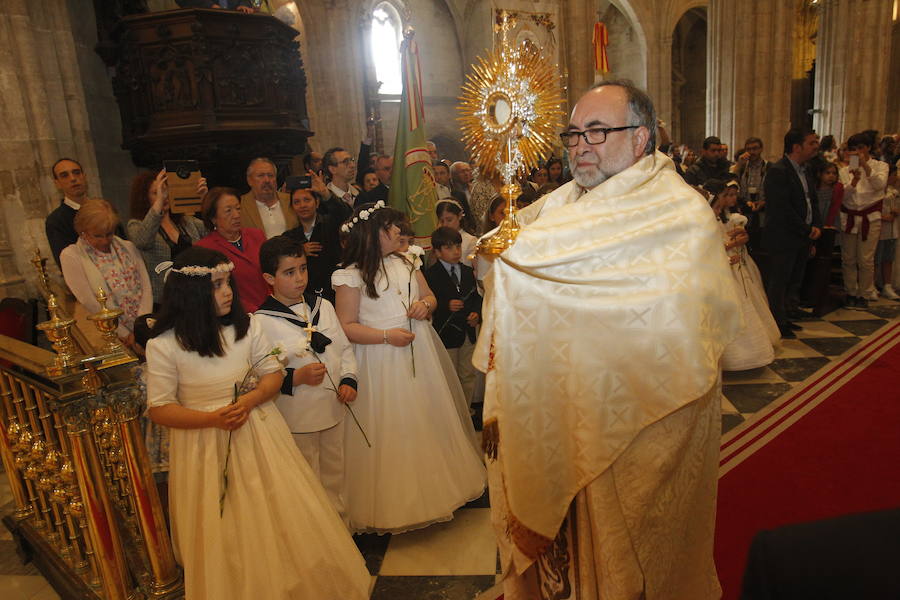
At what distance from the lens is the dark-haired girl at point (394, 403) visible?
9.83 feet

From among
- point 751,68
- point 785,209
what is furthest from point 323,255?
point 751,68

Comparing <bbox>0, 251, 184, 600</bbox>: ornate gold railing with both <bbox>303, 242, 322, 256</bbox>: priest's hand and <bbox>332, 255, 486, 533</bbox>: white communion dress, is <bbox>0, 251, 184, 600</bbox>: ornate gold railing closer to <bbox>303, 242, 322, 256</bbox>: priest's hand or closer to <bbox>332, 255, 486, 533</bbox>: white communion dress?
<bbox>332, 255, 486, 533</bbox>: white communion dress

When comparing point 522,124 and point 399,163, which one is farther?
point 399,163

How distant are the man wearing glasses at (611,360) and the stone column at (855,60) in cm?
1651

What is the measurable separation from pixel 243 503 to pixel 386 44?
629 inches

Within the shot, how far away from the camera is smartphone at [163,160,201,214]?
348 cm

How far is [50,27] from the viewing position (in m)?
5.07

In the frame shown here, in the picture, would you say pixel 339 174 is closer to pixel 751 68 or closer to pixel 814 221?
pixel 814 221

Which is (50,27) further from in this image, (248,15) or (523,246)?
(523,246)

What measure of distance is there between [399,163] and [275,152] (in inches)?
85.5

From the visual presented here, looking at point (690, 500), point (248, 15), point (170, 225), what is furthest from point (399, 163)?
point (690, 500)

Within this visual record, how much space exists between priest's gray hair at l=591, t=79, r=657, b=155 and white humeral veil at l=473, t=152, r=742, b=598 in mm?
117

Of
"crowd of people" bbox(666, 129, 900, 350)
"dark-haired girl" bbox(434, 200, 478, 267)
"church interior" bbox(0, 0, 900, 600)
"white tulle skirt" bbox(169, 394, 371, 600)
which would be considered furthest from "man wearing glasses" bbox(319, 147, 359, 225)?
"crowd of people" bbox(666, 129, 900, 350)

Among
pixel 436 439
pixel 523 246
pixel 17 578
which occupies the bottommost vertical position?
pixel 17 578
